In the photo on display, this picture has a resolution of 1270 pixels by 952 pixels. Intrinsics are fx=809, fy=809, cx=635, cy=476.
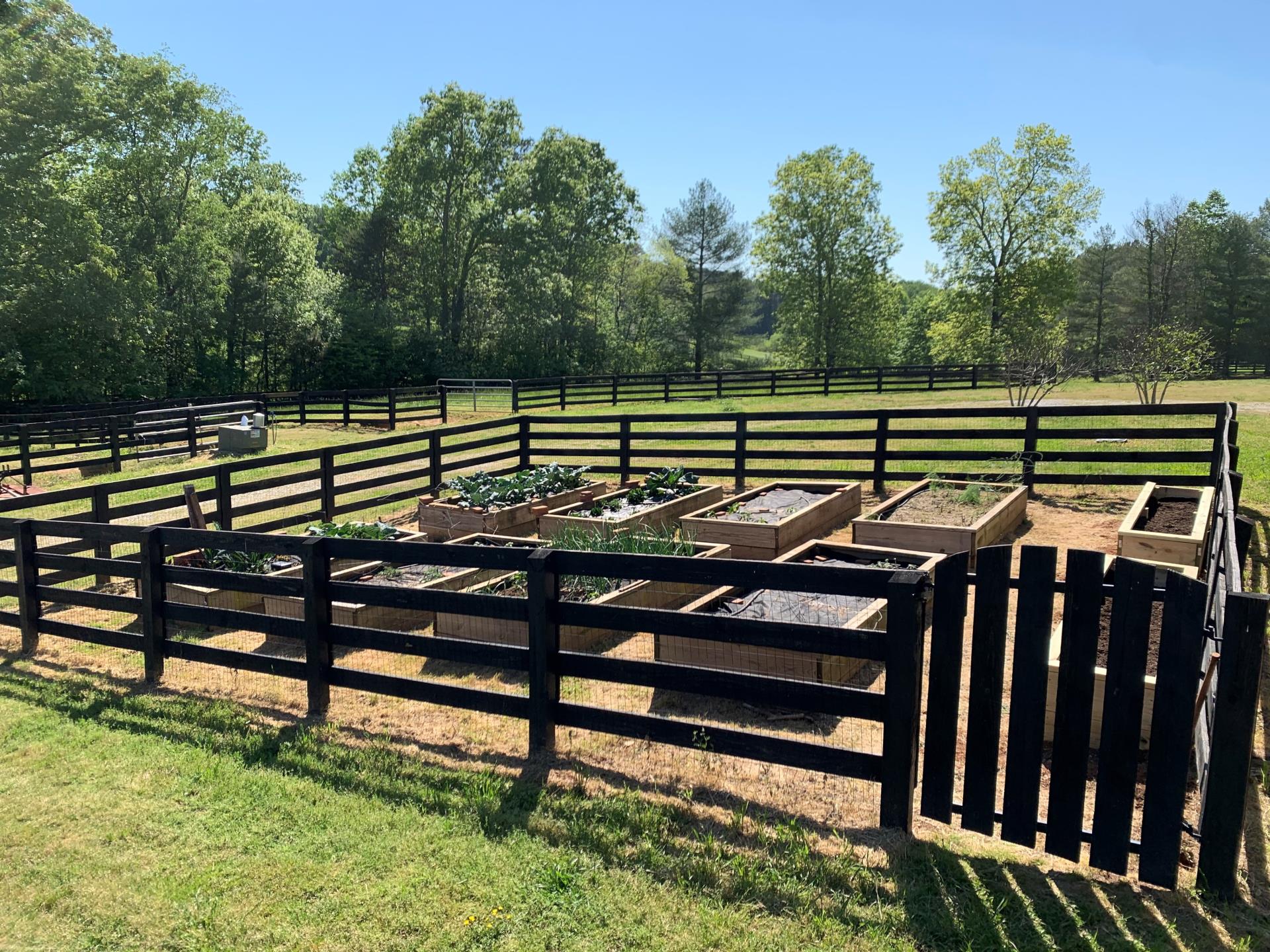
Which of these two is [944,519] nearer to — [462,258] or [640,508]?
[640,508]

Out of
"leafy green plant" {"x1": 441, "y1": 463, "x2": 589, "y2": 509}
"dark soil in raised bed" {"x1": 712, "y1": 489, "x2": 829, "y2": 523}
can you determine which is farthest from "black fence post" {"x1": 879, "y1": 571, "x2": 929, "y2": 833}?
"leafy green plant" {"x1": 441, "y1": 463, "x2": 589, "y2": 509}

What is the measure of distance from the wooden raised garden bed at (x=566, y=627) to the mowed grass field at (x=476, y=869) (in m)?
1.72

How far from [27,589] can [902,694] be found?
6.75m

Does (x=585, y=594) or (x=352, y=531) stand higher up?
(x=352, y=531)

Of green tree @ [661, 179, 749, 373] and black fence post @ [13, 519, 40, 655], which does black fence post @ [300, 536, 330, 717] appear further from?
green tree @ [661, 179, 749, 373]

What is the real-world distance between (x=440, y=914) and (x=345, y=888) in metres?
0.46

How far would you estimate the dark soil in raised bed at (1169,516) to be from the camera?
8016mm

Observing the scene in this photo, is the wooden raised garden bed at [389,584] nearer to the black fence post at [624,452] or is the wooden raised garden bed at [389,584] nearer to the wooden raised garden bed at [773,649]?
the wooden raised garden bed at [773,649]

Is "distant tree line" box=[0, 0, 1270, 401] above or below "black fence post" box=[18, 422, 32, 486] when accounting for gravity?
above

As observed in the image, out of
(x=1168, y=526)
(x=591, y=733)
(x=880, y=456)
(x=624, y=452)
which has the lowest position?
(x=591, y=733)

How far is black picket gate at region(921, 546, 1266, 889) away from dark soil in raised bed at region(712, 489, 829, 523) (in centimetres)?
532

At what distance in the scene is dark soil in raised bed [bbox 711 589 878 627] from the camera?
5.70m

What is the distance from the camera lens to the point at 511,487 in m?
10.5

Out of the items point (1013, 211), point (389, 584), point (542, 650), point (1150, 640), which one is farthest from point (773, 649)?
point (1013, 211)
